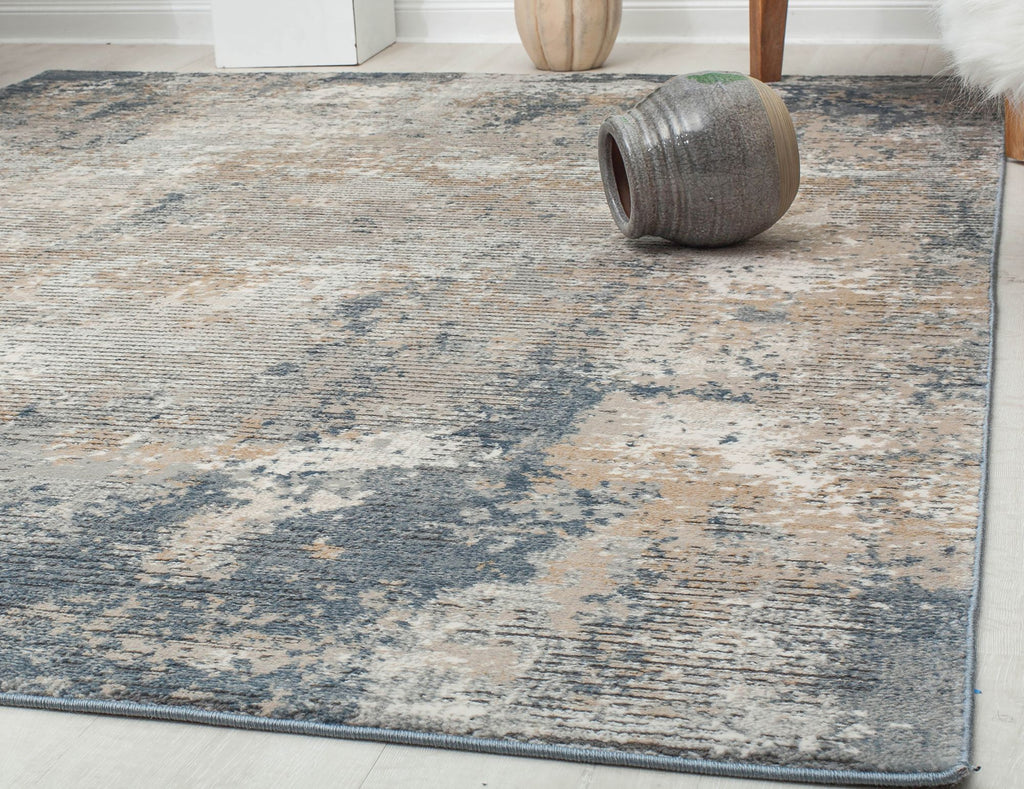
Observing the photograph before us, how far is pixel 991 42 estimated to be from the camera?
1.73 metres

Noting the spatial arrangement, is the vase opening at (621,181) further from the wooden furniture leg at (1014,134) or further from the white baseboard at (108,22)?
the white baseboard at (108,22)

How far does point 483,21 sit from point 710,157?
189 cm

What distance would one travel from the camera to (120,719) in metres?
0.85

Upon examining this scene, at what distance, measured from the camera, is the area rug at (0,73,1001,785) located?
2.75 ft

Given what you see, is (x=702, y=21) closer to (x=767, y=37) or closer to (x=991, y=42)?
(x=767, y=37)

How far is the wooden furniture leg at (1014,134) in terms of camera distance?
1.95 metres

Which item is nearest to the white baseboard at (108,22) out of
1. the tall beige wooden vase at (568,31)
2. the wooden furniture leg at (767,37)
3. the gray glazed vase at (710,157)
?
the tall beige wooden vase at (568,31)

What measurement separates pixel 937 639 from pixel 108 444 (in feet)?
2.63

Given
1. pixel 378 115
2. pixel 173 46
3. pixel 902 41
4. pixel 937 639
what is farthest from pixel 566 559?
pixel 173 46

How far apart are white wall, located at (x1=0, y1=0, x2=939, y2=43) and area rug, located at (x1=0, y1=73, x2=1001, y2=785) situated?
1005 millimetres

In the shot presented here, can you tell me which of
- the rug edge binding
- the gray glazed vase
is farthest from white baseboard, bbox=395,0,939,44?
the rug edge binding

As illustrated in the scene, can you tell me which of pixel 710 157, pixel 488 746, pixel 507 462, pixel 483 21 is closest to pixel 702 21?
pixel 483 21

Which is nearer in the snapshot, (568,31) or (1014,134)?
(1014,134)

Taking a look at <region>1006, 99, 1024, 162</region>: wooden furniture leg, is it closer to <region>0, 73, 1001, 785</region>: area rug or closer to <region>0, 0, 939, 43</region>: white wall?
<region>0, 73, 1001, 785</region>: area rug
